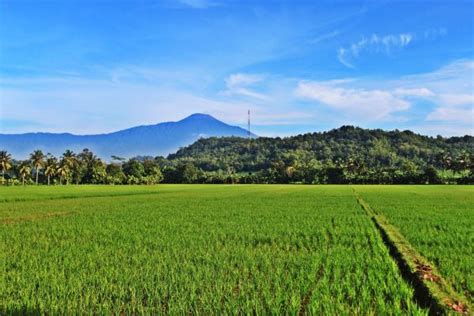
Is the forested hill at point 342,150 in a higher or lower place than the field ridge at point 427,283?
higher

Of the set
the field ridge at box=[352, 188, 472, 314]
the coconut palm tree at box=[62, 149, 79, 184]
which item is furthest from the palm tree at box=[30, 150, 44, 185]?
the field ridge at box=[352, 188, 472, 314]

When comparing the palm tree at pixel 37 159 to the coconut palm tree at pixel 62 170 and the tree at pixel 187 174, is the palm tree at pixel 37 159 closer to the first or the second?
the coconut palm tree at pixel 62 170

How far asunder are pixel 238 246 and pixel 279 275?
10.4 ft

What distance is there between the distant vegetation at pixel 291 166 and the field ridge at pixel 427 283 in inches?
3093

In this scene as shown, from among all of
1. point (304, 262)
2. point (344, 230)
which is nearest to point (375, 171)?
point (344, 230)

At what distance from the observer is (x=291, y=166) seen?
101562 millimetres

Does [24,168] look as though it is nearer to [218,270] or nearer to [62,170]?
[62,170]

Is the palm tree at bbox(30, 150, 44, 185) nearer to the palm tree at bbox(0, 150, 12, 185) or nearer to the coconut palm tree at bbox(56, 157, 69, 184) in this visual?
the coconut palm tree at bbox(56, 157, 69, 184)

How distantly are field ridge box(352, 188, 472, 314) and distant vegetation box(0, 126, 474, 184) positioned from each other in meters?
78.6

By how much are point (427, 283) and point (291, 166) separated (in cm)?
9516

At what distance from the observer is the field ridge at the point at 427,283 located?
6.03m

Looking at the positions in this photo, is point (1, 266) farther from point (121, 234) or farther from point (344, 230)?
point (344, 230)

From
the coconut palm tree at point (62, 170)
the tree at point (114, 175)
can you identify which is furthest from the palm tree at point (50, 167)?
the tree at point (114, 175)

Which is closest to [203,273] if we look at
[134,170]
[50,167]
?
[50,167]
